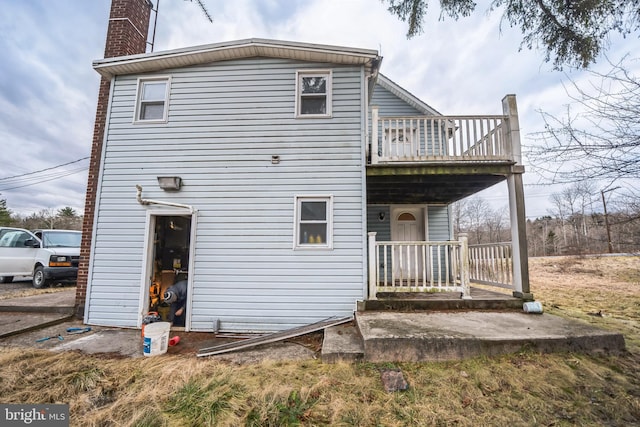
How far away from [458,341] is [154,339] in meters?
4.38

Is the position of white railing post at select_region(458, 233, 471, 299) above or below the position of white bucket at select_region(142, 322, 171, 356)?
above

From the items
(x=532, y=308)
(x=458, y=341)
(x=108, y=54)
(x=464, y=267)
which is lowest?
(x=458, y=341)

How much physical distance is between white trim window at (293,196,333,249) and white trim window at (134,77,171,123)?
392 cm

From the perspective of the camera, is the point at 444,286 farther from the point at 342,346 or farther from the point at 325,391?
the point at 325,391

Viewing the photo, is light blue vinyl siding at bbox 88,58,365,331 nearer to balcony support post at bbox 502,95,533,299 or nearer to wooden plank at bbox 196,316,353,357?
wooden plank at bbox 196,316,353,357

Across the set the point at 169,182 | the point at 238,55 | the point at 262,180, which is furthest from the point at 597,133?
the point at 169,182

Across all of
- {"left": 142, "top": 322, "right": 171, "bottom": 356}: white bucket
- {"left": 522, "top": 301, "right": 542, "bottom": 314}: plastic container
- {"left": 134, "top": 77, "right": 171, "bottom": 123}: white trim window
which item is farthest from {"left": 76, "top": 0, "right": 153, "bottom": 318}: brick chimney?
{"left": 522, "top": 301, "right": 542, "bottom": 314}: plastic container

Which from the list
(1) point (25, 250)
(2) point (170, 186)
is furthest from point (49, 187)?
(2) point (170, 186)

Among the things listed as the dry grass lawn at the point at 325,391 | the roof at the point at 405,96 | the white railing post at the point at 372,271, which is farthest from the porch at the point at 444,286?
the roof at the point at 405,96

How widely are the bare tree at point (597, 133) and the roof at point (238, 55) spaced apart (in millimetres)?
3739

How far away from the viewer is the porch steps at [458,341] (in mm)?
3572

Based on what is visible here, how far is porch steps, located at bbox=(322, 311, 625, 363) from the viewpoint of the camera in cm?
357

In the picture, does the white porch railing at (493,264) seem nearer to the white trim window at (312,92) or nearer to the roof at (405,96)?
the roof at (405,96)

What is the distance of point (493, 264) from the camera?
605 cm
